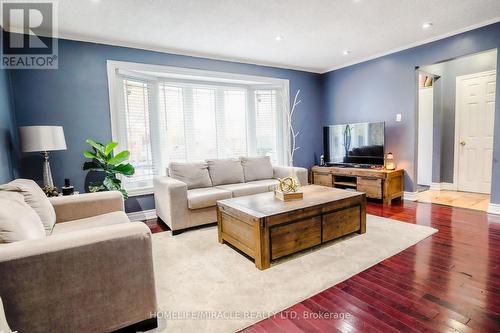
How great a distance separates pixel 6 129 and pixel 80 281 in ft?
8.09

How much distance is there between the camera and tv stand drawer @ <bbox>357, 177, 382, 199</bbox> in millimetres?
4320

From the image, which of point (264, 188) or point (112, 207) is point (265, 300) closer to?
point (112, 207)

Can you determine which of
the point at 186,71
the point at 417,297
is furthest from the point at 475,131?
the point at 186,71

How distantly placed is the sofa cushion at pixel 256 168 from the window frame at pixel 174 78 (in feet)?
2.62

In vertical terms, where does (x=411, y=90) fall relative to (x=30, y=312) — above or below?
above

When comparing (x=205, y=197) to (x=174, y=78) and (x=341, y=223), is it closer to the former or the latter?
(x=341, y=223)

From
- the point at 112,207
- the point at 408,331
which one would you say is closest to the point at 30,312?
the point at 112,207

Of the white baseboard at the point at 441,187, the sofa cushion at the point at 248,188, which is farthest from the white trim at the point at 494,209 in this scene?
the sofa cushion at the point at 248,188

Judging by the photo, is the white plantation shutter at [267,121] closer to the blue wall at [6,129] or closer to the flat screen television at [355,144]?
the flat screen television at [355,144]

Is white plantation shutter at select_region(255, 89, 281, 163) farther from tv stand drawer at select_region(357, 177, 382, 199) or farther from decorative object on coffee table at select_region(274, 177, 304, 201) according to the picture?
decorative object on coffee table at select_region(274, 177, 304, 201)

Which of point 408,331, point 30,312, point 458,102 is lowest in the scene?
point 408,331

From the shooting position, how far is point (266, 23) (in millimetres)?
3227

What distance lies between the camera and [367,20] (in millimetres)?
3242

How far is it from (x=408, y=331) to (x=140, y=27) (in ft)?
12.6
